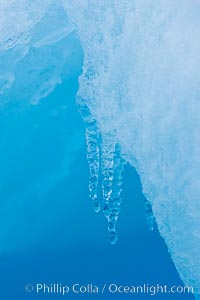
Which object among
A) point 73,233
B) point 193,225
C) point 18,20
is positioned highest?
point 18,20

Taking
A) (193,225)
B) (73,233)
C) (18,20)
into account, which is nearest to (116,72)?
(18,20)

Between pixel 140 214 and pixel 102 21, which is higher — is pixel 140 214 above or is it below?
below

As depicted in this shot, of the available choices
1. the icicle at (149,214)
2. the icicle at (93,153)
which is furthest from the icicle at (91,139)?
the icicle at (149,214)

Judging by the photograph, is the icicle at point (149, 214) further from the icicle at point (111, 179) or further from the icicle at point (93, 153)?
the icicle at point (93, 153)

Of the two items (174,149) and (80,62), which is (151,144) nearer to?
(174,149)

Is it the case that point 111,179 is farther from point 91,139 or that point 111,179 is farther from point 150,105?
point 150,105

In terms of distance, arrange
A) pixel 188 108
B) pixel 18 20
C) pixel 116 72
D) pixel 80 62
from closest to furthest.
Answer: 1. pixel 188 108
2. pixel 116 72
3. pixel 18 20
4. pixel 80 62

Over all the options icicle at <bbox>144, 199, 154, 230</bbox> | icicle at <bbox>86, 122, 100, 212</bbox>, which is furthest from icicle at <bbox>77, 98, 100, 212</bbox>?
icicle at <bbox>144, 199, 154, 230</bbox>
